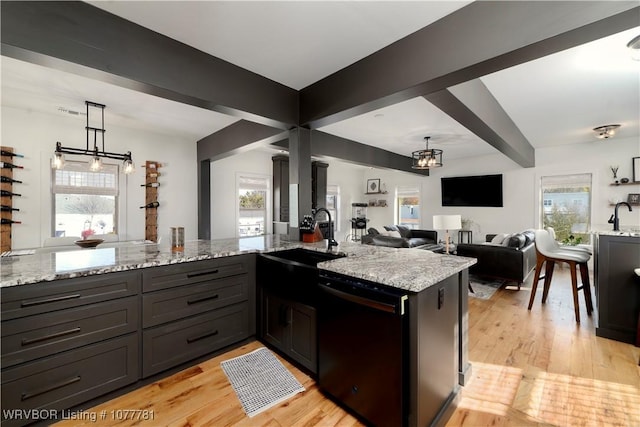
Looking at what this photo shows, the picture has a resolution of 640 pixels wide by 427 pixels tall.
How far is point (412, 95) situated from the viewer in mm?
2137

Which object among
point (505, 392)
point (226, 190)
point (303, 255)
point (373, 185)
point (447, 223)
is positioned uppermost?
point (373, 185)

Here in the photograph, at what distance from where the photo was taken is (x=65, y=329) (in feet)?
5.16

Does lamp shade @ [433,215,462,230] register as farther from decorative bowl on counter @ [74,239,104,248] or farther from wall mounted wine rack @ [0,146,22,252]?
wall mounted wine rack @ [0,146,22,252]

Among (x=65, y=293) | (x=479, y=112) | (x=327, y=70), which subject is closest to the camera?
(x=65, y=293)

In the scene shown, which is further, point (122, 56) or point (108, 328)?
point (122, 56)

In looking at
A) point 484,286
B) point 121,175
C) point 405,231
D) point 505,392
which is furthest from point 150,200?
point 405,231

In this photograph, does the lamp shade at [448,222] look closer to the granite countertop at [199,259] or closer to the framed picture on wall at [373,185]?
the granite countertop at [199,259]

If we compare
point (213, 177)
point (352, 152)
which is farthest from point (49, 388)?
point (352, 152)

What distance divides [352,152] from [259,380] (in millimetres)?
4312

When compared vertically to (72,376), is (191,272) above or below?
above

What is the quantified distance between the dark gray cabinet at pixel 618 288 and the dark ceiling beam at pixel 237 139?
3.67m

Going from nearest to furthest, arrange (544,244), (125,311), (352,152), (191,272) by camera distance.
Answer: (125,311), (191,272), (544,244), (352,152)

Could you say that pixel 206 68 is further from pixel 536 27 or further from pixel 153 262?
pixel 536 27

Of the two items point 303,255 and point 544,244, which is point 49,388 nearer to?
point 303,255
